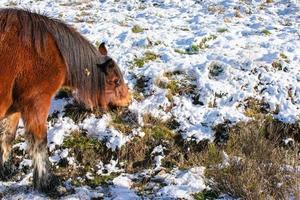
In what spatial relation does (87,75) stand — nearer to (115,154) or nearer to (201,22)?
(115,154)

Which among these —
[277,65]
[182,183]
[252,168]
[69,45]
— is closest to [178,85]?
[277,65]

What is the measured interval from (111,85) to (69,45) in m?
0.82

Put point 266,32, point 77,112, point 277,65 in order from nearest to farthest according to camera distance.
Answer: point 77,112
point 277,65
point 266,32

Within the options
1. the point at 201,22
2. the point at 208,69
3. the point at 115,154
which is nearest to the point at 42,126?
the point at 115,154

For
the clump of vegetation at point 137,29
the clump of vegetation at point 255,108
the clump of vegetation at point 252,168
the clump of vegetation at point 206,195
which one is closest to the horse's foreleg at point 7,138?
the clump of vegetation at point 206,195

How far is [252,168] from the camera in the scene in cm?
461

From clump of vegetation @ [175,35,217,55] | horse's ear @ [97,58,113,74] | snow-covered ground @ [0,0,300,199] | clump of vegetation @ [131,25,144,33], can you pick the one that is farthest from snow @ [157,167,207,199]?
clump of vegetation @ [131,25,144,33]

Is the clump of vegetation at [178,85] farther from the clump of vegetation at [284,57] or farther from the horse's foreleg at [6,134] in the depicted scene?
the horse's foreleg at [6,134]

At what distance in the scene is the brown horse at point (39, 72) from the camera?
184 inches

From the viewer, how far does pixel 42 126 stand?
4969 millimetres

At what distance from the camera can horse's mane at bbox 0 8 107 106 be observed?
15.7 feet

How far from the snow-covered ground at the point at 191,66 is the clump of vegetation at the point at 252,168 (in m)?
0.32

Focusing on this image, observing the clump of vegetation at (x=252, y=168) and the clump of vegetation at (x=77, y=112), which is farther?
the clump of vegetation at (x=77, y=112)

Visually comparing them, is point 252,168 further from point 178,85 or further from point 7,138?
point 7,138
